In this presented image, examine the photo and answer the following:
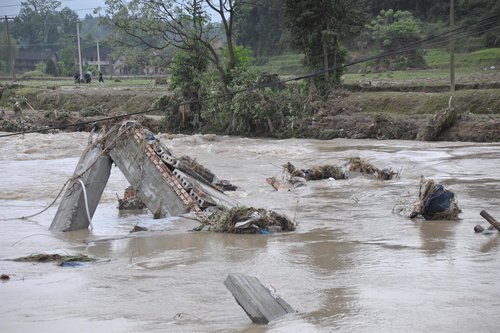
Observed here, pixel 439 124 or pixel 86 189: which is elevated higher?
pixel 86 189

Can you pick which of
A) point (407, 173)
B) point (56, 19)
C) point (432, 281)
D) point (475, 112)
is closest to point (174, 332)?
point (432, 281)

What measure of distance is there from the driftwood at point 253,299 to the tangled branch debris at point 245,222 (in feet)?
14.4

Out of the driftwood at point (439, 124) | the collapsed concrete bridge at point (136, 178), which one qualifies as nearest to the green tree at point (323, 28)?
the driftwood at point (439, 124)

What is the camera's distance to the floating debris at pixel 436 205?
11492 millimetres

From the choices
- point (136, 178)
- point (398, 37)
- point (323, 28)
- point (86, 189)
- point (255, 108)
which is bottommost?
point (86, 189)

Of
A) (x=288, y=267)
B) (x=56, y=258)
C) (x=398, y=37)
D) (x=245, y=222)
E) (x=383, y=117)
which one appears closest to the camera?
(x=288, y=267)

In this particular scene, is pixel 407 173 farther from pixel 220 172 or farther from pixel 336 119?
pixel 336 119

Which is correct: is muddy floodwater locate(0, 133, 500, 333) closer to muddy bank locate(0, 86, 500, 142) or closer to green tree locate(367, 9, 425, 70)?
muddy bank locate(0, 86, 500, 142)

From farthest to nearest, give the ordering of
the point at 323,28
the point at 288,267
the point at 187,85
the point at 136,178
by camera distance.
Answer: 1. the point at 323,28
2. the point at 187,85
3. the point at 136,178
4. the point at 288,267

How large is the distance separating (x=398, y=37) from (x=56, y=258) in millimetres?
41189

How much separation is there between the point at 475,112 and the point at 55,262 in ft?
74.1

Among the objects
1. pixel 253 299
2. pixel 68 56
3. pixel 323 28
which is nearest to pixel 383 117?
pixel 323 28

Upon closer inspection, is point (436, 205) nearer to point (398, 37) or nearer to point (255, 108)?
point (255, 108)

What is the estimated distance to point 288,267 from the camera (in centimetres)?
843
